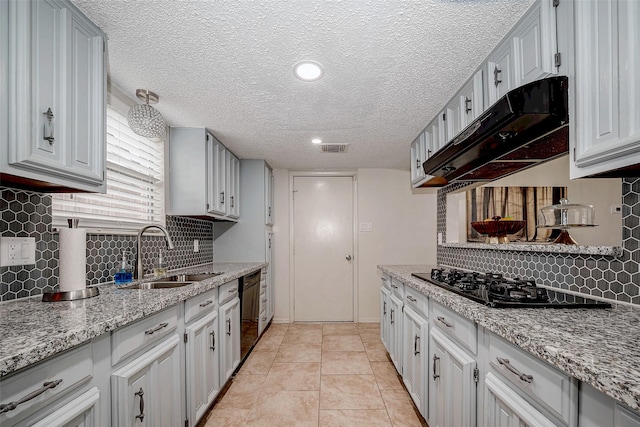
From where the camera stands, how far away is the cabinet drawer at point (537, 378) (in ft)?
2.75

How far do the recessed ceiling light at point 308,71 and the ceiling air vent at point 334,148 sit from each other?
1490mm

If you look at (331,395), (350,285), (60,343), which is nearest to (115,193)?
(60,343)

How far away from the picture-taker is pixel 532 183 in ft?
6.66

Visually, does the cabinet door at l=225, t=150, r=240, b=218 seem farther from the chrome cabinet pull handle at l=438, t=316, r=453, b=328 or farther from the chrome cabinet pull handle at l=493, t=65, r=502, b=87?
the chrome cabinet pull handle at l=493, t=65, r=502, b=87

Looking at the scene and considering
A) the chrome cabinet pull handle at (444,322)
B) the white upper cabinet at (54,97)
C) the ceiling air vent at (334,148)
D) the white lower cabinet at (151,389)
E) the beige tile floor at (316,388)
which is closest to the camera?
the white upper cabinet at (54,97)

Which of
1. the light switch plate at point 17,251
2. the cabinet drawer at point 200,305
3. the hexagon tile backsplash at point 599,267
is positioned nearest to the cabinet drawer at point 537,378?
the hexagon tile backsplash at point 599,267

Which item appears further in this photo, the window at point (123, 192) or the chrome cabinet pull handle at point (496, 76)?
the window at point (123, 192)

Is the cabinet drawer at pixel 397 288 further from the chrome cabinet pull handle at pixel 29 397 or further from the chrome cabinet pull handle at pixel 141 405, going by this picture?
the chrome cabinet pull handle at pixel 29 397

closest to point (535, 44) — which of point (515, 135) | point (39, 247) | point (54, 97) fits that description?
point (515, 135)

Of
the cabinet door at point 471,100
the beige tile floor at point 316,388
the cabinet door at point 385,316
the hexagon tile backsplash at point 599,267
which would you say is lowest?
the beige tile floor at point 316,388

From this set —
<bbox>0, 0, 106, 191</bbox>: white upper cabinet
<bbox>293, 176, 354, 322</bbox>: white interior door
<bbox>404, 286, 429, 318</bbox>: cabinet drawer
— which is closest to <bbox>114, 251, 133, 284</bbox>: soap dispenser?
<bbox>0, 0, 106, 191</bbox>: white upper cabinet

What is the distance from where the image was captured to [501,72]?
1591mm

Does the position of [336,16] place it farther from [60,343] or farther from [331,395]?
[331,395]

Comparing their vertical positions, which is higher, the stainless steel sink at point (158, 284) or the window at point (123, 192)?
the window at point (123, 192)
